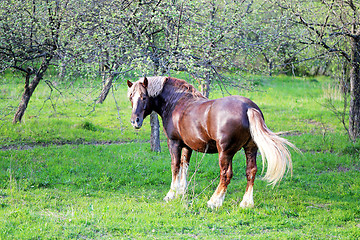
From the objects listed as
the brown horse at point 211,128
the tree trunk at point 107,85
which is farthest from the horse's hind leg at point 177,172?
the tree trunk at point 107,85

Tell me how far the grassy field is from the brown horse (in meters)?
0.39

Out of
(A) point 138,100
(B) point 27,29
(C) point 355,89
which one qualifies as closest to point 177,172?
(A) point 138,100

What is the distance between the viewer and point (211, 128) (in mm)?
6879

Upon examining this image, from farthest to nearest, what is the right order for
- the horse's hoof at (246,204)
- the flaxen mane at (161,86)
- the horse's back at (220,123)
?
the flaxen mane at (161,86) → the horse's hoof at (246,204) → the horse's back at (220,123)

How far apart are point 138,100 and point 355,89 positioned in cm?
790

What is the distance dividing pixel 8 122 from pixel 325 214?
452 inches

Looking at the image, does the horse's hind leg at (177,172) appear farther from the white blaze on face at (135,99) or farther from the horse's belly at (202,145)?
the white blaze on face at (135,99)

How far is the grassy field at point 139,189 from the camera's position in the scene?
5.82 meters

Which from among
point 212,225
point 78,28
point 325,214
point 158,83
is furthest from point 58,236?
point 78,28

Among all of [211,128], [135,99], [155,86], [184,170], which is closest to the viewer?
[211,128]

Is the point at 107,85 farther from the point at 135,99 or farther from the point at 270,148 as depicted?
the point at 270,148

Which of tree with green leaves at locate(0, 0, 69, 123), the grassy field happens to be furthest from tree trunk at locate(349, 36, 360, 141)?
tree with green leaves at locate(0, 0, 69, 123)

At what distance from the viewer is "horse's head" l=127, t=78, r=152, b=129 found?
7.51 m

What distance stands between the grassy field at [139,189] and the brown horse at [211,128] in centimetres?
39
